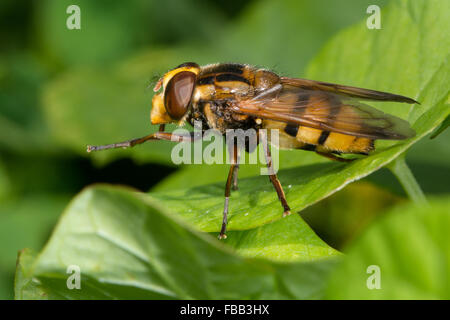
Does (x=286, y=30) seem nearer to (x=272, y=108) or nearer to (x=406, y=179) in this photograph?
(x=272, y=108)

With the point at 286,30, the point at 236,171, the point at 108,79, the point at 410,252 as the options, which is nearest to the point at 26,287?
the point at 236,171

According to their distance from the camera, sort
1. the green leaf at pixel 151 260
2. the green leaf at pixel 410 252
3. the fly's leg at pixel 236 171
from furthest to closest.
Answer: the fly's leg at pixel 236 171, the green leaf at pixel 151 260, the green leaf at pixel 410 252

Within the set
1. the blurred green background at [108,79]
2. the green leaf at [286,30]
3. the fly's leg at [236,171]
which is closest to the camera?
the fly's leg at [236,171]

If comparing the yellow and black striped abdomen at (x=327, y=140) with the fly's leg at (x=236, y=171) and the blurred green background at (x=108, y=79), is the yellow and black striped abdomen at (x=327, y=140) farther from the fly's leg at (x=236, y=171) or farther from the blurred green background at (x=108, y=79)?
the blurred green background at (x=108, y=79)


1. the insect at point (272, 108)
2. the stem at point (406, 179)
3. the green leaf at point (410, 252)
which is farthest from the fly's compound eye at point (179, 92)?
the green leaf at point (410, 252)

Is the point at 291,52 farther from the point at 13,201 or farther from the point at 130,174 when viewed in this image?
the point at 13,201
